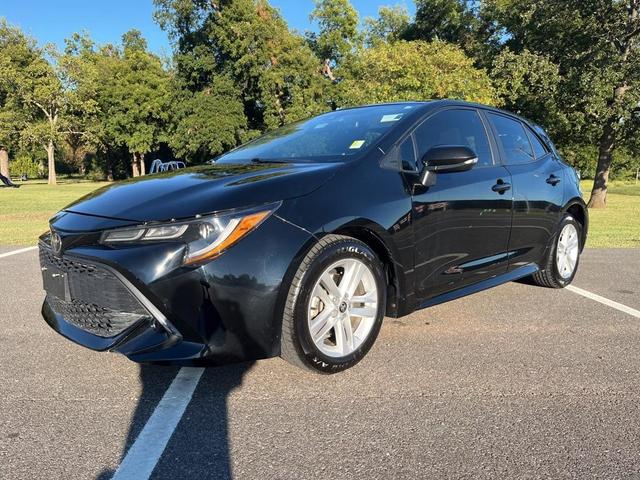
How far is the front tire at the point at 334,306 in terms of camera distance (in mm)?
2896

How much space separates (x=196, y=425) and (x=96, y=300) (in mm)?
856

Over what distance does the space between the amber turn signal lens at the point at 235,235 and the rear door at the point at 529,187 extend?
8.02 feet

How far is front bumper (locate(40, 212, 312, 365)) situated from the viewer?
2.63m

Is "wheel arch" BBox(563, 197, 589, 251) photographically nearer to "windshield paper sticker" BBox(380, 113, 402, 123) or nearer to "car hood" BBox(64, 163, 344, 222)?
"windshield paper sticker" BBox(380, 113, 402, 123)

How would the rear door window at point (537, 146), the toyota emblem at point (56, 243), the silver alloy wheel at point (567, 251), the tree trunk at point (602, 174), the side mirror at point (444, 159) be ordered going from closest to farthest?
1. the toyota emblem at point (56, 243)
2. the side mirror at point (444, 159)
3. the rear door window at point (537, 146)
4. the silver alloy wheel at point (567, 251)
5. the tree trunk at point (602, 174)

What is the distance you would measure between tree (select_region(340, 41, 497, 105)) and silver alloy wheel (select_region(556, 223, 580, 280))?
12.3 m

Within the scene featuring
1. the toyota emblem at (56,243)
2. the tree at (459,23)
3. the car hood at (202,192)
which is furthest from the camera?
the tree at (459,23)

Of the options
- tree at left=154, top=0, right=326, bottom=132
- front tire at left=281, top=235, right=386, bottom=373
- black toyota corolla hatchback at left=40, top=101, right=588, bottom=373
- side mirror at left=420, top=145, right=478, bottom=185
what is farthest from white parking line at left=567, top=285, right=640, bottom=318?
tree at left=154, top=0, right=326, bottom=132

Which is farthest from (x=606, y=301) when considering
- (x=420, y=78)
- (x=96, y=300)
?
(x=420, y=78)

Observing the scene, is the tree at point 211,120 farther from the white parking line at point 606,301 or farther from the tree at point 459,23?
the white parking line at point 606,301

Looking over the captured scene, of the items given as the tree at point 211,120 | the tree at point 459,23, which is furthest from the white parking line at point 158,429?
the tree at point 211,120

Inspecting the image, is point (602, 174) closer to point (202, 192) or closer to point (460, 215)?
point (460, 215)

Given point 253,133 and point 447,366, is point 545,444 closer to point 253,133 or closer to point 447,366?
point 447,366

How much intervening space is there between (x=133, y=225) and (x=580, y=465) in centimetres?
238
